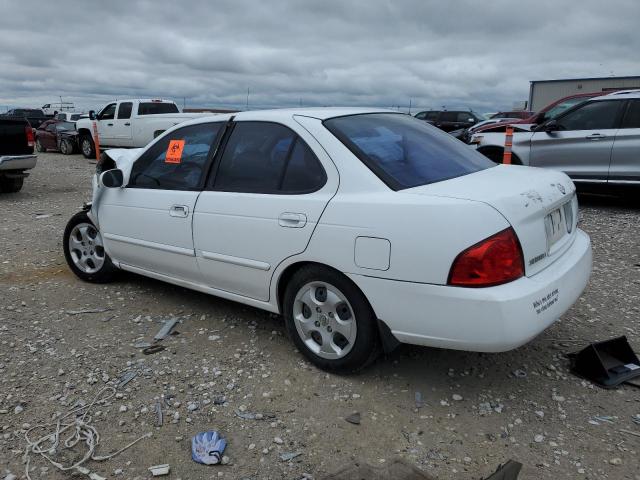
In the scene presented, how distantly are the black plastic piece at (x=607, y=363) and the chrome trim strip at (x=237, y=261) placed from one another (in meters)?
2.02

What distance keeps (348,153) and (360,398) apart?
55.2 inches

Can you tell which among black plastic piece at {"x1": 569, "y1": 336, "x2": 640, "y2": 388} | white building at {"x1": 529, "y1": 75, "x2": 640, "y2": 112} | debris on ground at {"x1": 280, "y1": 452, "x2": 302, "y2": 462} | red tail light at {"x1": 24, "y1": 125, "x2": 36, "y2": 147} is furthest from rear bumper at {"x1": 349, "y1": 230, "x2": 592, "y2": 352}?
white building at {"x1": 529, "y1": 75, "x2": 640, "y2": 112}

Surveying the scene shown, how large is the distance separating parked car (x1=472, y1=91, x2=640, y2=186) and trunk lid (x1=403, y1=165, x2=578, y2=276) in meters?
5.32

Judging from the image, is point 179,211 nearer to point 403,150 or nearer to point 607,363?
point 403,150

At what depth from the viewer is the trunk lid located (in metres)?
2.76

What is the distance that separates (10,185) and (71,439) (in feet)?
30.4

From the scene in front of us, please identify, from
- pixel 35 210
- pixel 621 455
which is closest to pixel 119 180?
pixel 621 455

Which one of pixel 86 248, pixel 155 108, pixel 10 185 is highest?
pixel 155 108

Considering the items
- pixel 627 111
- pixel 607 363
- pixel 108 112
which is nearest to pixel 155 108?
pixel 108 112

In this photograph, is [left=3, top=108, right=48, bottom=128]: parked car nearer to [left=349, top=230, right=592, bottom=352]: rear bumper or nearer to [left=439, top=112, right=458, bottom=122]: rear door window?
[left=439, top=112, right=458, bottom=122]: rear door window

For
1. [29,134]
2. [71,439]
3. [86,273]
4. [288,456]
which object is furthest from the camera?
[29,134]

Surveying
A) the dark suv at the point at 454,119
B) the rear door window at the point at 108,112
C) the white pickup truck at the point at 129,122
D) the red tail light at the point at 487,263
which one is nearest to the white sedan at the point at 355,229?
the red tail light at the point at 487,263

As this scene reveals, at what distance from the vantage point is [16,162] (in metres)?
9.47

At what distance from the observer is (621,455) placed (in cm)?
258
